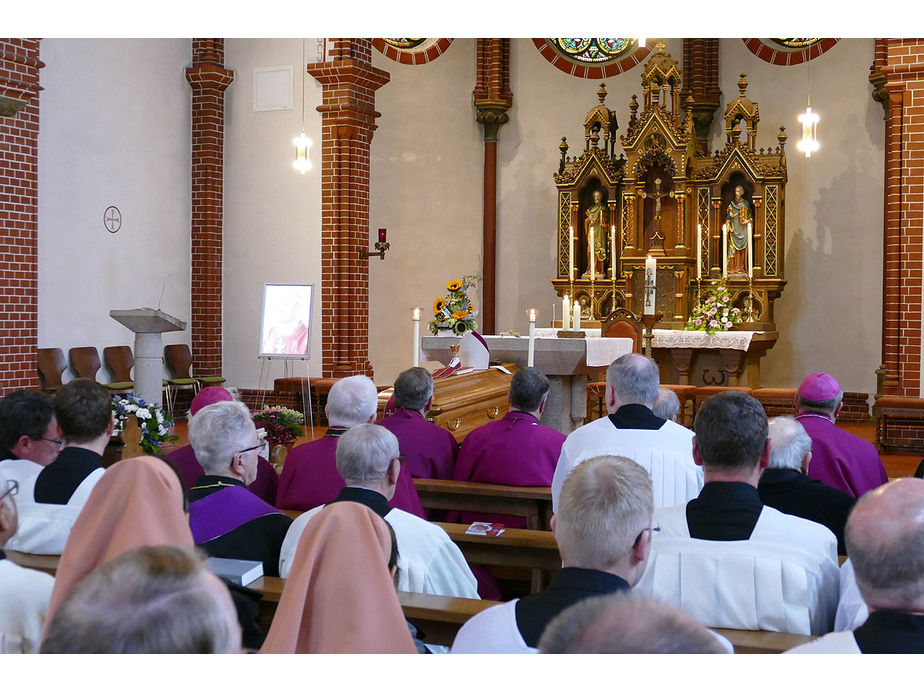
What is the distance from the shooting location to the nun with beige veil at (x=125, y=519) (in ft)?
7.84

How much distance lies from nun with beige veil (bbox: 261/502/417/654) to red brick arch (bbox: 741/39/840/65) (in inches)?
518

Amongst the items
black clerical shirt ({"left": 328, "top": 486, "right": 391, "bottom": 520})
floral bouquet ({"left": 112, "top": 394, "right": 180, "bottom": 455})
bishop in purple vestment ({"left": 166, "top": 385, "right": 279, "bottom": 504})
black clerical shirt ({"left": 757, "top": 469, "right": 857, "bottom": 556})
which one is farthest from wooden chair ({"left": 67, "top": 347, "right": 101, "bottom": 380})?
black clerical shirt ({"left": 757, "top": 469, "right": 857, "bottom": 556})

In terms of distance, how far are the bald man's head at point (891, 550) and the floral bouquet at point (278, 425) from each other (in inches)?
194

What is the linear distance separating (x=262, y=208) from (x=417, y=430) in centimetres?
801

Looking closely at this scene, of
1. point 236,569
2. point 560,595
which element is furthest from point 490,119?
point 560,595

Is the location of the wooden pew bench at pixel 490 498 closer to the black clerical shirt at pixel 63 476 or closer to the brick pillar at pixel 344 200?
the black clerical shirt at pixel 63 476

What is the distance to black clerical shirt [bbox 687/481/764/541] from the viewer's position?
2.94 m

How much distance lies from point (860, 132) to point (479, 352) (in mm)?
8126

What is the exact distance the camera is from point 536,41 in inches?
583

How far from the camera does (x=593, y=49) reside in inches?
582

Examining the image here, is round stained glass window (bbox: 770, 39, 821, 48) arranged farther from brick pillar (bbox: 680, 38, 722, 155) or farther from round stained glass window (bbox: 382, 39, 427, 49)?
round stained glass window (bbox: 382, 39, 427, 49)

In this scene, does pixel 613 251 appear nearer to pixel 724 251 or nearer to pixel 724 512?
pixel 724 251

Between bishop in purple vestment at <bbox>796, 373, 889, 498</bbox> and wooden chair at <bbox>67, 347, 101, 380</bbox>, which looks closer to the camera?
bishop in purple vestment at <bbox>796, 373, 889, 498</bbox>
